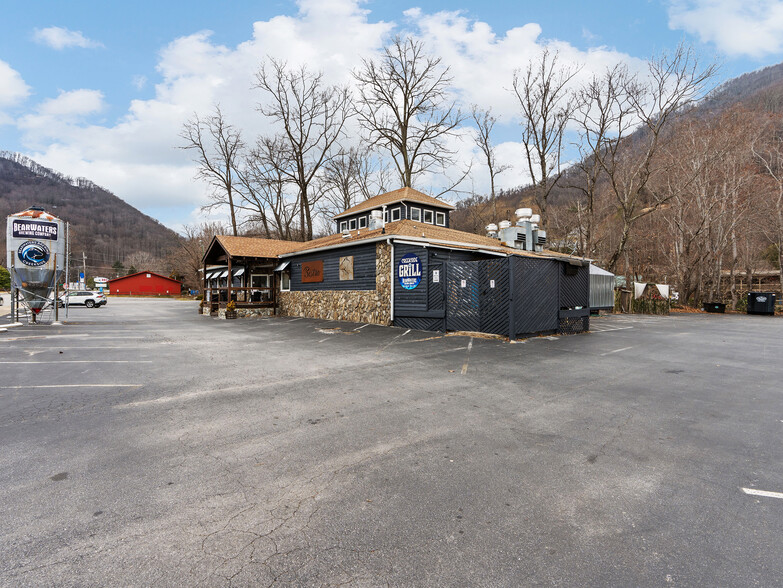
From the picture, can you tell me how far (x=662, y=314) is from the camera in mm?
24141

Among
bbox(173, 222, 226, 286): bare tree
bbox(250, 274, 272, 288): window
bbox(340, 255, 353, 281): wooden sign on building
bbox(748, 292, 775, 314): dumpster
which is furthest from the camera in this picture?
bbox(173, 222, 226, 286): bare tree

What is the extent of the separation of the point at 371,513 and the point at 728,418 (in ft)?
15.7

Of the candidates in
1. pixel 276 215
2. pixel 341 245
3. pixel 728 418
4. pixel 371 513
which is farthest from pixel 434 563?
pixel 276 215

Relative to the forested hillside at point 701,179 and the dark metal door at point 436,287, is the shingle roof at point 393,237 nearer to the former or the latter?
the dark metal door at point 436,287

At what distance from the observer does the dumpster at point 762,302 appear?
24.1 m

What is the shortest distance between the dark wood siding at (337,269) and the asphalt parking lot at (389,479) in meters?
9.38

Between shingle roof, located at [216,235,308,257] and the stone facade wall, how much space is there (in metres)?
2.82

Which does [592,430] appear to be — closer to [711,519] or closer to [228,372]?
[711,519]

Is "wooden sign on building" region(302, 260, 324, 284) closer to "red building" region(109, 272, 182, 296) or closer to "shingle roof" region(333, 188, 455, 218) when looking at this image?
"shingle roof" region(333, 188, 455, 218)

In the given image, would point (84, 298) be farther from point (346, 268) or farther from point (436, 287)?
point (436, 287)

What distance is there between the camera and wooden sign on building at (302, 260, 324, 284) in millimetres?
18719

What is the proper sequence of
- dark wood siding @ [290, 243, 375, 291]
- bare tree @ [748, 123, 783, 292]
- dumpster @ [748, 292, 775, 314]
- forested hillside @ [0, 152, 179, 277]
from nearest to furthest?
dark wood siding @ [290, 243, 375, 291] → dumpster @ [748, 292, 775, 314] → bare tree @ [748, 123, 783, 292] → forested hillside @ [0, 152, 179, 277]

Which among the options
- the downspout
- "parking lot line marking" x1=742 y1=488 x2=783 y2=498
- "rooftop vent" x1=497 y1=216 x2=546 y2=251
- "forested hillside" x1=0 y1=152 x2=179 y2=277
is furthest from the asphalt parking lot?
"forested hillside" x1=0 y1=152 x2=179 y2=277

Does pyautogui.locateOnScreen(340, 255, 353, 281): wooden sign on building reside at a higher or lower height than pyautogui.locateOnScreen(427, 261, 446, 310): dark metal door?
higher
